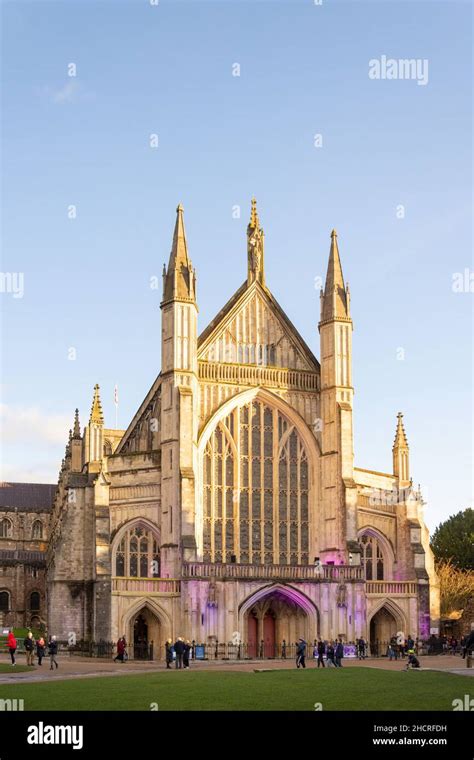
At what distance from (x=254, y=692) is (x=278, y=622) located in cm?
3358

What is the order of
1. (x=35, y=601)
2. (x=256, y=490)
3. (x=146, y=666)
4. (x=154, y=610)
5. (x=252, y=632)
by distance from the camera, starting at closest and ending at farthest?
(x=146, y=666) → (x=154, y=610) → (x=252, y=632) → (x=256, y=490) → (x=35, y=601)

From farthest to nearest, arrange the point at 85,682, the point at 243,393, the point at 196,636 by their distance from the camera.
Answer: the point at 243,393 < the point at 196,636 < the point at 85,682

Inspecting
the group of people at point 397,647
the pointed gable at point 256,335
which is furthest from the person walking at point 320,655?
the pointed gable at point 256,335

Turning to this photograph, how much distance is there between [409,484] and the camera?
76.6 m

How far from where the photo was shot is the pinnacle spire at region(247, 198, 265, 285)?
245 feet

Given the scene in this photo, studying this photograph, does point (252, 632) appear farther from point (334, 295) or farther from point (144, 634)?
point (334, 295)

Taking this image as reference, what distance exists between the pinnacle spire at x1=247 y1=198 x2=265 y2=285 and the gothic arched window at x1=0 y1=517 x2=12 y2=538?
157 feet

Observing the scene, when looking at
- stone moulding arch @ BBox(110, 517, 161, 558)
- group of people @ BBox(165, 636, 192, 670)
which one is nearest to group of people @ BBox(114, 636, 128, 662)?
group of people @ BBox(165, 636, 192, 670)

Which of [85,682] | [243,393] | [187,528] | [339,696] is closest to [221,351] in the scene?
[243,393]

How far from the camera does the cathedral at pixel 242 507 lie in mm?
65125

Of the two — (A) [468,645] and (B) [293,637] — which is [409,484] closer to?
(B) [293,637]

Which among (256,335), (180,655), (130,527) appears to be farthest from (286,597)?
(256,335)

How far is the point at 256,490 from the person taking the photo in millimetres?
70375

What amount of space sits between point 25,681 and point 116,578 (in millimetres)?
21464
